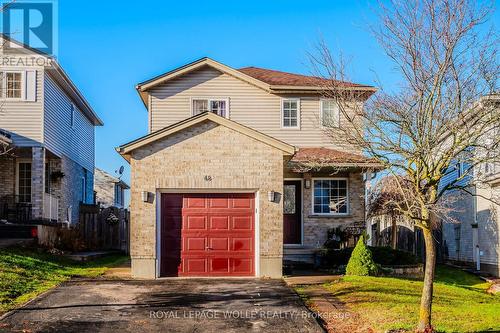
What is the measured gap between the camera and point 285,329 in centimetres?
1099

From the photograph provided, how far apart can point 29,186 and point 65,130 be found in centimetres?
341

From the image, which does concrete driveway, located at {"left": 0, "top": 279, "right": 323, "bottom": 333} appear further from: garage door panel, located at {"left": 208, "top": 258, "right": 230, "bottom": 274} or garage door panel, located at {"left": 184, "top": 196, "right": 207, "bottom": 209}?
garage door panel, located at {"left": 184, "top": 196, "right": 207, "bottom": 209}

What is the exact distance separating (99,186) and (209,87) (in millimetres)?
26082

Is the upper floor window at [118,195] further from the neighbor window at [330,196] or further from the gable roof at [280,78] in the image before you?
the neighbor window at [330,196]

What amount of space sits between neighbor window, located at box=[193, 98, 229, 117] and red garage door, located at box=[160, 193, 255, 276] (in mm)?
6431

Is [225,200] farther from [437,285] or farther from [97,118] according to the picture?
[97,118]

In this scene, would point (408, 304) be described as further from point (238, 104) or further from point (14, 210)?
point (14, 210)

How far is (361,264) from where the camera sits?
1711 cm

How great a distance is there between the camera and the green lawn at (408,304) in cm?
1125

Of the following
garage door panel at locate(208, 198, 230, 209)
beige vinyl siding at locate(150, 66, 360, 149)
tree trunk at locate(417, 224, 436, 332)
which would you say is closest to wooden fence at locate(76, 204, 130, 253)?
beige vinyl siding at locate(150, 66, 360, 149)

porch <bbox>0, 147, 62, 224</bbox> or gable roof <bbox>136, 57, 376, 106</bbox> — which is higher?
gable roof <bbox>136, 57, 376, 106</bbox>

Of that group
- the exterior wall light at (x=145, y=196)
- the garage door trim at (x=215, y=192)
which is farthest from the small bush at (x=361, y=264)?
the exterior wall light at (x=145, y=196)

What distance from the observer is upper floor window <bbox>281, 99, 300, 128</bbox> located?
2355 centimetres

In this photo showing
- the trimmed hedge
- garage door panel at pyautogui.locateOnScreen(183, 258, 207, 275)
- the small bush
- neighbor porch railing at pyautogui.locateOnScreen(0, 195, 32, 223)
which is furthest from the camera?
neighbor porch railing at pyautogui.locateOnScreen(0, 195, 32, 223)
